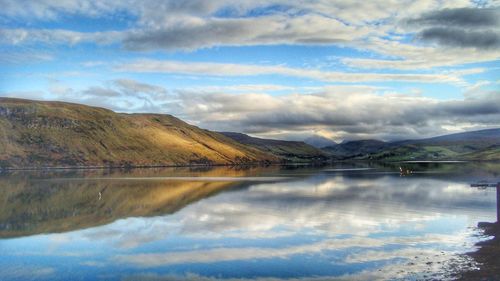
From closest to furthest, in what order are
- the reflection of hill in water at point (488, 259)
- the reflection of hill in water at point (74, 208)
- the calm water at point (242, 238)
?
the reflection of hill in water at point (488, 259), the calm water at point (242, 238), the reflection of hill in water at point (74, 208)

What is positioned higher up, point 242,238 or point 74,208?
point 74,208

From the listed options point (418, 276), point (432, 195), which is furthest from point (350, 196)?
point (418, 276)

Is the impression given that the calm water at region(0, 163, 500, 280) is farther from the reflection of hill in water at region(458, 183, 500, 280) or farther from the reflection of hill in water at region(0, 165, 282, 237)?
the reflection of hill in water at region(458, 183, 500, 280)

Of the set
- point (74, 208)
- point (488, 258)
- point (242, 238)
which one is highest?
point (488, 258)

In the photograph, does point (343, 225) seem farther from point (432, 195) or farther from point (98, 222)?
point (432, 195)

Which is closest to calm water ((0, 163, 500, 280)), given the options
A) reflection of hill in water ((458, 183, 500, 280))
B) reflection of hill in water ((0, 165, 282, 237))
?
reflection of hill in water ((0, 165, 282, 237))

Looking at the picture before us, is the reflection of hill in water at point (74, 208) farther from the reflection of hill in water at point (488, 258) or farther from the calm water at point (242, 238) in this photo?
the reflection of hill in water at point (488, 258)

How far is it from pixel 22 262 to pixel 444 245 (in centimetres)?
3129

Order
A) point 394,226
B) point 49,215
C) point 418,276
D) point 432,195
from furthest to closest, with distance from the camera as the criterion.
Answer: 1. point 432,195
2. point 49,215
3. point 394,226
4. point 418,276

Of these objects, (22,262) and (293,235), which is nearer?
(22,262)

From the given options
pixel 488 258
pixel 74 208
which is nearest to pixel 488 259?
pixel 488 258

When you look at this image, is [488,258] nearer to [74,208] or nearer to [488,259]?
[488,259]

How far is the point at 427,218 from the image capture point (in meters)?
52.2

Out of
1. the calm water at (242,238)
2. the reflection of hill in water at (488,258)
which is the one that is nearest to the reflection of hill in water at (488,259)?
the reflection of hill in water at (488,258)
